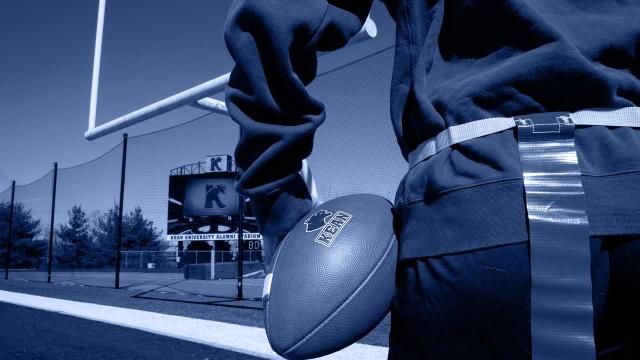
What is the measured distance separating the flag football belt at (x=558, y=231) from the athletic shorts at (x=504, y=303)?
2cm

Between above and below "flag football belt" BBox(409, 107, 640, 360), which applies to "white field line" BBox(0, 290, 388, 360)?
below

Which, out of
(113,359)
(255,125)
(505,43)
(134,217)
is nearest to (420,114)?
(505,43)

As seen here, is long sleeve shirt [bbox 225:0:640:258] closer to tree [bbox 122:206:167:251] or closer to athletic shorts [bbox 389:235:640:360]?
athletic shorts [bbox 389:235:640:360]

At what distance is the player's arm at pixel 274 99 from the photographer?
0.75 m

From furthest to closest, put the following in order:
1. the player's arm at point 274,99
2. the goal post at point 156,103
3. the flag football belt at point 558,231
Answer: the goal post at point 156,103, the player's arm at point 274,99, the flag football belt at point 558,231

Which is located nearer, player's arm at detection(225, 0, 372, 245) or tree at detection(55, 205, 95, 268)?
player's arm at detection(225, 0, 372, 245)

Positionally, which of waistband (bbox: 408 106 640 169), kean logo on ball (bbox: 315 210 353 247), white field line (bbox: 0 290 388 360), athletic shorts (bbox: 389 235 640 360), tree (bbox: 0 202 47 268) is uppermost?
tree (bbox: 0 202 47 268)

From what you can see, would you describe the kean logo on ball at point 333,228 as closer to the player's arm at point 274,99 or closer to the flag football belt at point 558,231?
the player's arm at point 274,99

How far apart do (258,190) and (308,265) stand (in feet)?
0.52

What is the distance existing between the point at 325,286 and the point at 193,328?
3787 millimetres

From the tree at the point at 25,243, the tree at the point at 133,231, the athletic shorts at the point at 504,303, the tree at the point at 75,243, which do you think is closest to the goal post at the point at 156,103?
the athletic shorts at the point at 504,303

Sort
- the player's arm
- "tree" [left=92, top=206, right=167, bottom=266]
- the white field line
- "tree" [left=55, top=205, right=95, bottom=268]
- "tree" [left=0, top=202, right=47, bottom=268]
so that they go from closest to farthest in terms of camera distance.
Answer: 1. the player's arm
2. the white field line
3. "tree" [left=0, top=202, right=47, bottom=268]
4. "tree" [left=55, top=205, right=95, bottom=268]
5. "tree" [left=92, top=206, right=167, bottom=266]

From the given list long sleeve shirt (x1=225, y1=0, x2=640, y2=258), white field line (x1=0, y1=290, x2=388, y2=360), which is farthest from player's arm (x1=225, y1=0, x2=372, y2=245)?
white field line (x1=0, y1=290, x2=388, y2=360)

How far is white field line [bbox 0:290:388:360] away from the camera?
3183 mm
